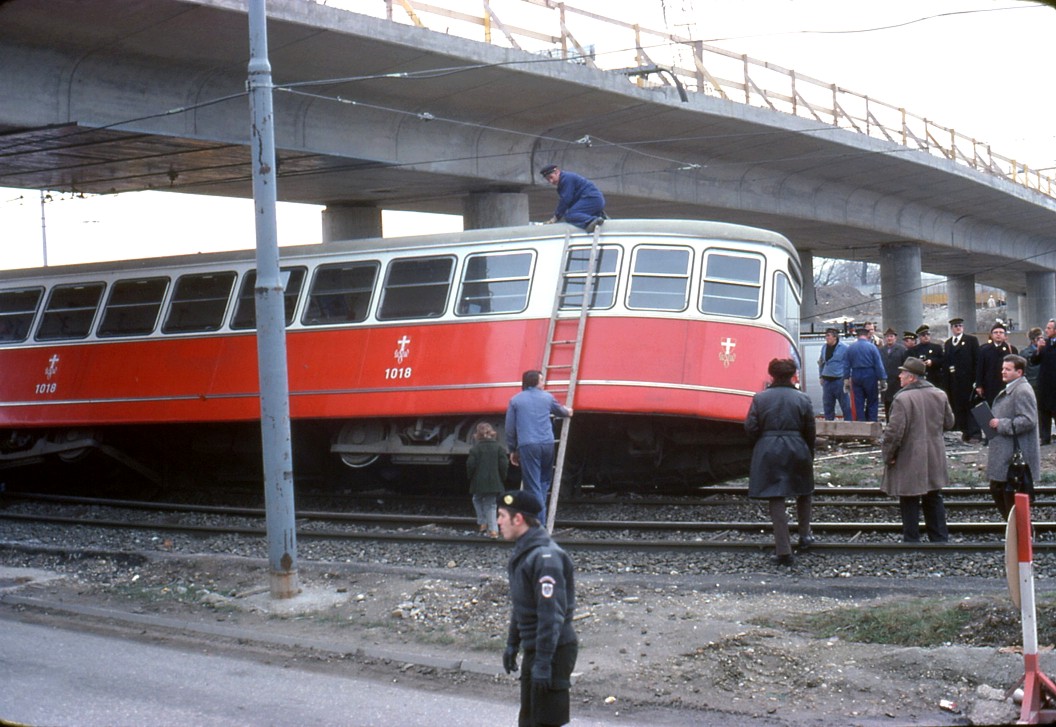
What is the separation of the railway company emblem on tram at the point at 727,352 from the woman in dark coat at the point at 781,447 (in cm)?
245

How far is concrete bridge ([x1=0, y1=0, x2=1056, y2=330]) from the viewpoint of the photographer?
15.3 m

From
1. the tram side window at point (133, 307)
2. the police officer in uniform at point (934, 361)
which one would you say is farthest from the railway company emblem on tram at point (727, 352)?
the tram side window at point (133, 307)

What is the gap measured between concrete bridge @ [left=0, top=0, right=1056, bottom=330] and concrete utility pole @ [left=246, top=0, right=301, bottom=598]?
236 centimetres

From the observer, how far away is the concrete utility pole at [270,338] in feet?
33.1

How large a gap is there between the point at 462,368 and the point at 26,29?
21.3 ft

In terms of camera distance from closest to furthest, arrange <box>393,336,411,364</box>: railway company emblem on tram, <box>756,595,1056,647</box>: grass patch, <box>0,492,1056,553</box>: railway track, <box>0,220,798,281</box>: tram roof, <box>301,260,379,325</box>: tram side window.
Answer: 1. <box>756,595,1056,647</box>: grass patch
2. <box>0,492,1056,553</box>: railway track
3. <box>0,220,798,281</box>: tram roof
4. <box>393,336,411,364</box>: railway company emblem on tram
5. <box>301,260,379,325</box>: tram side window

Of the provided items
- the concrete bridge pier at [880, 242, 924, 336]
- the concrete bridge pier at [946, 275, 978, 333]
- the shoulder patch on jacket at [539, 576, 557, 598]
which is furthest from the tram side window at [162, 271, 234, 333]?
the concrete bridge pier at [946, 275, 978, 333]

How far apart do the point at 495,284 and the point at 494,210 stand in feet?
28.3

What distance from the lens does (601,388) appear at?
13.1m

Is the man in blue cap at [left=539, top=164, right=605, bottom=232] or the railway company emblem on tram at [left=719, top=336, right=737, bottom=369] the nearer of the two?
the railway company emblem on tram at [left=719, top=336, right=737, bottom=369]

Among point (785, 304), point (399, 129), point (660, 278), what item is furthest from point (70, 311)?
point (785, 304)

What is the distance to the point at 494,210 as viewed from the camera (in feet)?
73.2

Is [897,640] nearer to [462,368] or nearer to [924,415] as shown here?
[924,415]

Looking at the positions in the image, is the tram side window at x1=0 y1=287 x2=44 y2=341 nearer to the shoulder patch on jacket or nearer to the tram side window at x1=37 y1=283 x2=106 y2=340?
the tram side window at x1=37 y1=283 x2=106 y2=340
